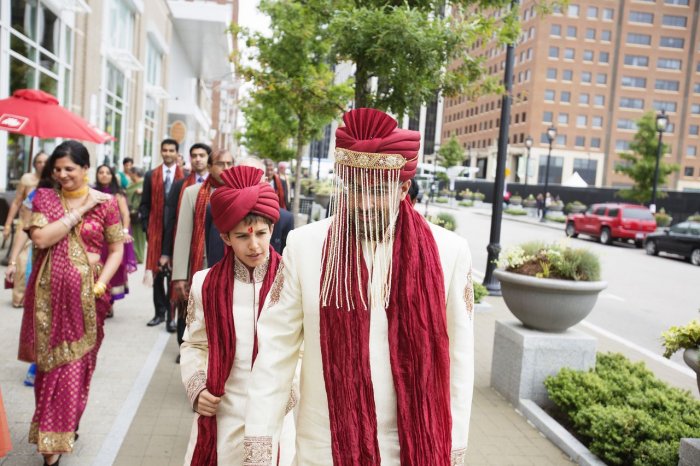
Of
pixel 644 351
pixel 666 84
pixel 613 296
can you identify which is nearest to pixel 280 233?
pixel 644 351

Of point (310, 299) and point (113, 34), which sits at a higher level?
point (113, 34)

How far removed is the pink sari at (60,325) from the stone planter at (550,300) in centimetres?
344

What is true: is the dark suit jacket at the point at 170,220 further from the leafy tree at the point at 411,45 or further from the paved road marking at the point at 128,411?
the leafy tree at the point at 411,45

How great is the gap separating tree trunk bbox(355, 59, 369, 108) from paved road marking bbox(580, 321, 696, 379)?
508 cm

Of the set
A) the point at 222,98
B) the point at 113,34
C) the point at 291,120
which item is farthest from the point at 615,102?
the point at 113,34

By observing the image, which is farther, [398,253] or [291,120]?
[291,120]

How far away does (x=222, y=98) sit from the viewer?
85750mm

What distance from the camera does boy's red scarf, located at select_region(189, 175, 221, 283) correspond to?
5.31 meters

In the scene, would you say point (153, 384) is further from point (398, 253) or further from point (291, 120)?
point (291, 120)

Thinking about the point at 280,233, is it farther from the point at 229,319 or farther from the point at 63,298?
the point at 229,319

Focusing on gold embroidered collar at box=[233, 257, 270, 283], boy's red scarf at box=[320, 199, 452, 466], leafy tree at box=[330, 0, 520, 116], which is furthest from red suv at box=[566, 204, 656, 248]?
boy's red scarf at box=[320, 199, 452, 466]

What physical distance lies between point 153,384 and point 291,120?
21615 millimetres

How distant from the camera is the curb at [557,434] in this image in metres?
4.58

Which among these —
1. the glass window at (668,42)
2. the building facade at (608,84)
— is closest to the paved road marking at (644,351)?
the building facade at (608,84)
